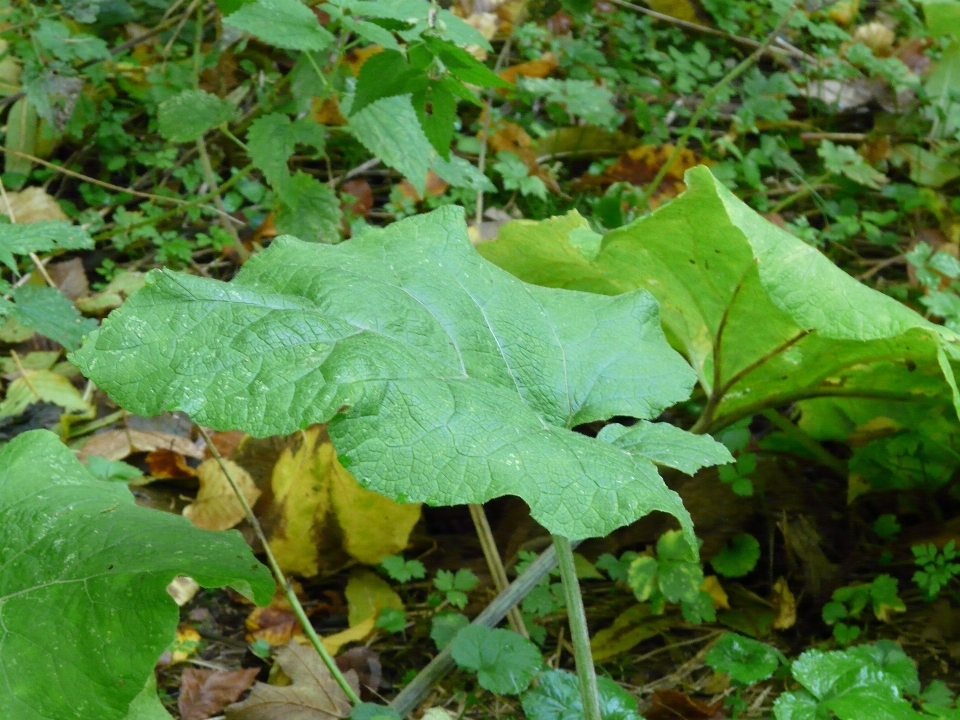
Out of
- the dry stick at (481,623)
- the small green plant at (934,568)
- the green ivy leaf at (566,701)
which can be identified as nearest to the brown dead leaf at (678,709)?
the green ivy leaf at (566,701)

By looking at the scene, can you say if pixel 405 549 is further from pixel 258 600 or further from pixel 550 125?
pixel 550 125

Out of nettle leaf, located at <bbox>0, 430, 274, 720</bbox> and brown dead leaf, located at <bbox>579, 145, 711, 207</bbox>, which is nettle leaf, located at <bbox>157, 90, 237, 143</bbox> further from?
brown dead leaf, located at <bbox>579, 145, 711, 207</bbox>

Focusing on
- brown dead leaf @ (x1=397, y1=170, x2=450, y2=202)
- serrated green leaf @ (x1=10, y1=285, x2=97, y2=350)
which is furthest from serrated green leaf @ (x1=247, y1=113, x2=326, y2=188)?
brown dead leaf @ (x1=397, y1=170, x2=450, y2=202)

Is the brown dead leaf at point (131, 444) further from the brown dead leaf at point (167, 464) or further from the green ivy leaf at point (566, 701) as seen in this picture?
the green ivy leaf at point (566, 701)

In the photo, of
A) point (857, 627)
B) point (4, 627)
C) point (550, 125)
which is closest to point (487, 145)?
point (550, 125)

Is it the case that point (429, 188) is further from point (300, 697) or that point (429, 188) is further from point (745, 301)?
point (300, 697)
